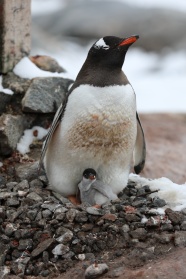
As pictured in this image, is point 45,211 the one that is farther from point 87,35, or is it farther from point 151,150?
point 87,35

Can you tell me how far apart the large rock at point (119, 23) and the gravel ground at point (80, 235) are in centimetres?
1138

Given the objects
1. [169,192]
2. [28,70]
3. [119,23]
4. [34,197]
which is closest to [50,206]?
[34,197]

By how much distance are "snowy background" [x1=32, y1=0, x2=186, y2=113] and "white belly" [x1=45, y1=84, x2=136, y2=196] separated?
5.56m

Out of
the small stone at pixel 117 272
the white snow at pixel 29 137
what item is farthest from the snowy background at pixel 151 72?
the small stone at pixel 117 272

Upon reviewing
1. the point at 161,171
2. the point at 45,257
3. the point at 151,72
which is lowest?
the point at 151,72

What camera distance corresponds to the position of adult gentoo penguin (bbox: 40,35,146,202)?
3748 millimetres

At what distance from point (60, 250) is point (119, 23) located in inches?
498

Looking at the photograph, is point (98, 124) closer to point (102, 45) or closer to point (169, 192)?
point (102, 45)

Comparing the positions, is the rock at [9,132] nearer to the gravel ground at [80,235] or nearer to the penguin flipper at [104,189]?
the gravel ground at [80,235]

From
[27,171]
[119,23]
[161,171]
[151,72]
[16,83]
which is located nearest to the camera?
[27,171]

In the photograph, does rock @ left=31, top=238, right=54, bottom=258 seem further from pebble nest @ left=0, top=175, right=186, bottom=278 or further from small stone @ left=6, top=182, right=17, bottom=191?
small stone @ left=6, top=182, right=17, bottom=191

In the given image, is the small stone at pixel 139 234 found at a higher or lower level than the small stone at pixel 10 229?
higher

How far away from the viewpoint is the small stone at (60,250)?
330 centimetres

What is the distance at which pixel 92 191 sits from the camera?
12.6 feet
